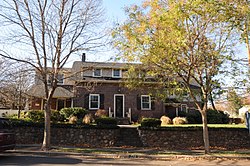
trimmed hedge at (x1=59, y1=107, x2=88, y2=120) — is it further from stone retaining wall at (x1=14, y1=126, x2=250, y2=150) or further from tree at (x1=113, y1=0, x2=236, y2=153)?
tree at (x1=113, y1=0, x2=236, y2=153)

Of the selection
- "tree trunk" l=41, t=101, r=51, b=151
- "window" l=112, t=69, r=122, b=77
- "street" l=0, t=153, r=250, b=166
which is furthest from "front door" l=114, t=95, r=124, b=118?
"street" l=0, t=153, r=250, b=166

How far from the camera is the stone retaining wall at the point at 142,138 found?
571 inches

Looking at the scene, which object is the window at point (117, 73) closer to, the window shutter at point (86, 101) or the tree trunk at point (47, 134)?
the window shutter at point (86, 101)

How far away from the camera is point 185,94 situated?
12594 millimetres

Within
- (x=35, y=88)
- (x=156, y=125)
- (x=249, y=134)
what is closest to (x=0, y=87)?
(x=35, y=88)

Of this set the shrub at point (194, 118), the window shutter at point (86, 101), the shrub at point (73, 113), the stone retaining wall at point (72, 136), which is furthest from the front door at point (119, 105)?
the stone retaining wall at point (72, 136)

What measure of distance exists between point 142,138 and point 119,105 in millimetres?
10375

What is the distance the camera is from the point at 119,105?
2491 cm

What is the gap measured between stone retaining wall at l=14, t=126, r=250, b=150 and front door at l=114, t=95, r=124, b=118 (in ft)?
32.2

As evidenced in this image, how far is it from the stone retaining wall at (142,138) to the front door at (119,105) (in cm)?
983

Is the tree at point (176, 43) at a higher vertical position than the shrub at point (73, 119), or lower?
higher

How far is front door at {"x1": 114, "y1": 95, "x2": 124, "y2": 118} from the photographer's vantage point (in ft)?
81.1

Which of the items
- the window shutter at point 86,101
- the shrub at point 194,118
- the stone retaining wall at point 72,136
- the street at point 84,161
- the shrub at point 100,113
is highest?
the window shutter at point 86,101

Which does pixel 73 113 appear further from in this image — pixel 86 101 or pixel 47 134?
pixel 47 134
